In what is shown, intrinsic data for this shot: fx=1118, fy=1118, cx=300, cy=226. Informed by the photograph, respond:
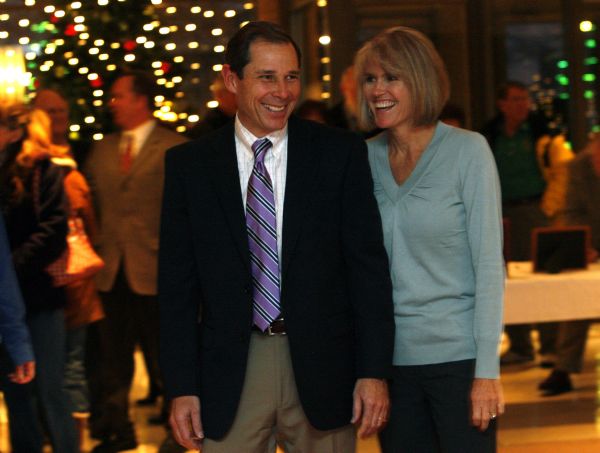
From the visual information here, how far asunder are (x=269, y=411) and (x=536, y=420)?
11.4 ft

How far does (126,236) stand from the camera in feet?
17.3

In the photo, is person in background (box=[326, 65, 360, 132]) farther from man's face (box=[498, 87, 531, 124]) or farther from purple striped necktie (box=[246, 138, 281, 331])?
purple striped necktie (box=[246, 138, 281, 331])

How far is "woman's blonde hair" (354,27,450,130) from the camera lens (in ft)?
9.22

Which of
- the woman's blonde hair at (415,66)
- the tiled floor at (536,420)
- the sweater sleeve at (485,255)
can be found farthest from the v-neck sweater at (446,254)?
the tiled floor at (536,420)

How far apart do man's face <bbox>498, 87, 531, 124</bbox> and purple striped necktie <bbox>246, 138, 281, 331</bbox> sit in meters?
4.80

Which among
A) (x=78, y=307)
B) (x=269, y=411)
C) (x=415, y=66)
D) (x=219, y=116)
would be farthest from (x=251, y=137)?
(x=219, y=116)

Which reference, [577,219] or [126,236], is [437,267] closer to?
[126,236]

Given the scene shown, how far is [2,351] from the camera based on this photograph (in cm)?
384

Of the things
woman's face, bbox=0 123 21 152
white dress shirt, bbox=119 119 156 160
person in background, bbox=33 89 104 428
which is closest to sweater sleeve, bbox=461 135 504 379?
woman's face, bbox=0 123 21 152

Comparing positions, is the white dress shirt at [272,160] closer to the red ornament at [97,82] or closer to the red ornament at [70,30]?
the red ornament at [97,82]

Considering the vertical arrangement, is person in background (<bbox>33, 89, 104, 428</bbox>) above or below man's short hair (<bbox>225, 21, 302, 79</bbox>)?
below

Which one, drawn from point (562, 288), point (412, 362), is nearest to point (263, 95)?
point (412, 362)

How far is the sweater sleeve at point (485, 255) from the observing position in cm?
272

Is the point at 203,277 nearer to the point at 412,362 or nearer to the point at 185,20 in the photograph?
the point at 412,362
